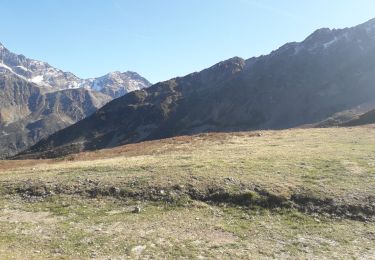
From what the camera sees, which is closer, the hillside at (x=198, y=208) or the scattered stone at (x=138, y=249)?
the scattered stone at (x=138, y=249)

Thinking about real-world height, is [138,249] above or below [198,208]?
below

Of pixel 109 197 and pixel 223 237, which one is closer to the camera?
pixel 223 237

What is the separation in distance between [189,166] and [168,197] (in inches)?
270

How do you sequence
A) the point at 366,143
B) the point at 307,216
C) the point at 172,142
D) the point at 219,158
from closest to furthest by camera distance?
1. the point at 307,216
2. the point at 219,158
3. the point at 366,143
4. the point at 172,142

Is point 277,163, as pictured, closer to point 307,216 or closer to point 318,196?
point 318,196

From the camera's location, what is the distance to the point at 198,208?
25.6 metres

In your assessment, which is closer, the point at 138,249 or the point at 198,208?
the point at 138,249

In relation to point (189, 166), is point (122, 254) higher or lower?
lower

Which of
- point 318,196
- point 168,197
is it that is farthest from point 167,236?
point 318,196

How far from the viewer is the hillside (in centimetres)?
1986

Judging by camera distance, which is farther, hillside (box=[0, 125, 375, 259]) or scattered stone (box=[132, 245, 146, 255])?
hillside (box=[0, 125, 375, 259])

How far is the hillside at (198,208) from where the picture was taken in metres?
19.9

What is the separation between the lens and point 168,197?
88.7 ft

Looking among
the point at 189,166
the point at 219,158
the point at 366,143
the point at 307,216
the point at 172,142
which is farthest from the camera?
the point at 172,142
